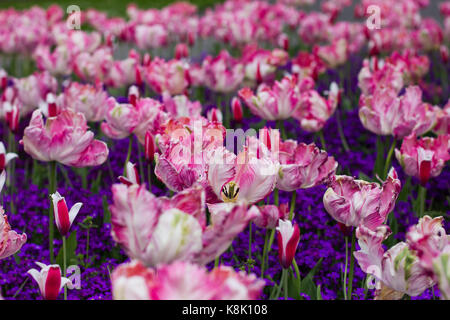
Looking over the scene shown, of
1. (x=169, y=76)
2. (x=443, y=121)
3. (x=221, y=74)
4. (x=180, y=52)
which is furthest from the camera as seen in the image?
(x=180, y=52)

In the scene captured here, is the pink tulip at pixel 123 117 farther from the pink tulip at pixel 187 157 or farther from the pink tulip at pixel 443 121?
the pink tulip at pixel 443 121

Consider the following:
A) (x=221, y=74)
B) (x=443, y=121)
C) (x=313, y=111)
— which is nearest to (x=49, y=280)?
(x=313, y=111)

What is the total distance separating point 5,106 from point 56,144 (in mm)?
1288

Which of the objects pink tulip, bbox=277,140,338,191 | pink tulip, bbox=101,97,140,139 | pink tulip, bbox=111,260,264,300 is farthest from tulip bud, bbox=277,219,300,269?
pink tulip, bbox=101,97,140,139

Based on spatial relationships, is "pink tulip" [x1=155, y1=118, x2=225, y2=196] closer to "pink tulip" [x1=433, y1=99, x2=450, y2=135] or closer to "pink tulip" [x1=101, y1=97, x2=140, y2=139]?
"pink tulip" [x1=101, y1=97, x2=140, y2=139]

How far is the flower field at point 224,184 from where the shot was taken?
1.45 meters

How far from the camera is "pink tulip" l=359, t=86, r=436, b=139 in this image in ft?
10.1

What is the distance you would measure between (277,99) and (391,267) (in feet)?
5.39

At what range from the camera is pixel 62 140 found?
248 cm

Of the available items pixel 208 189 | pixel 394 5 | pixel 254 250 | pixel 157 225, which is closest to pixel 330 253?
pixel 254 250

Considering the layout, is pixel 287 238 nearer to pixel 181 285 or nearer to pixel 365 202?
pixel 365 202

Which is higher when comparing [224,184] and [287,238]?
[224,184]

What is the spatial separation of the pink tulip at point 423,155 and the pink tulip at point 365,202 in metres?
0.63

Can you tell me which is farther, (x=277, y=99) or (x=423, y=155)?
(x=277, y=99)
